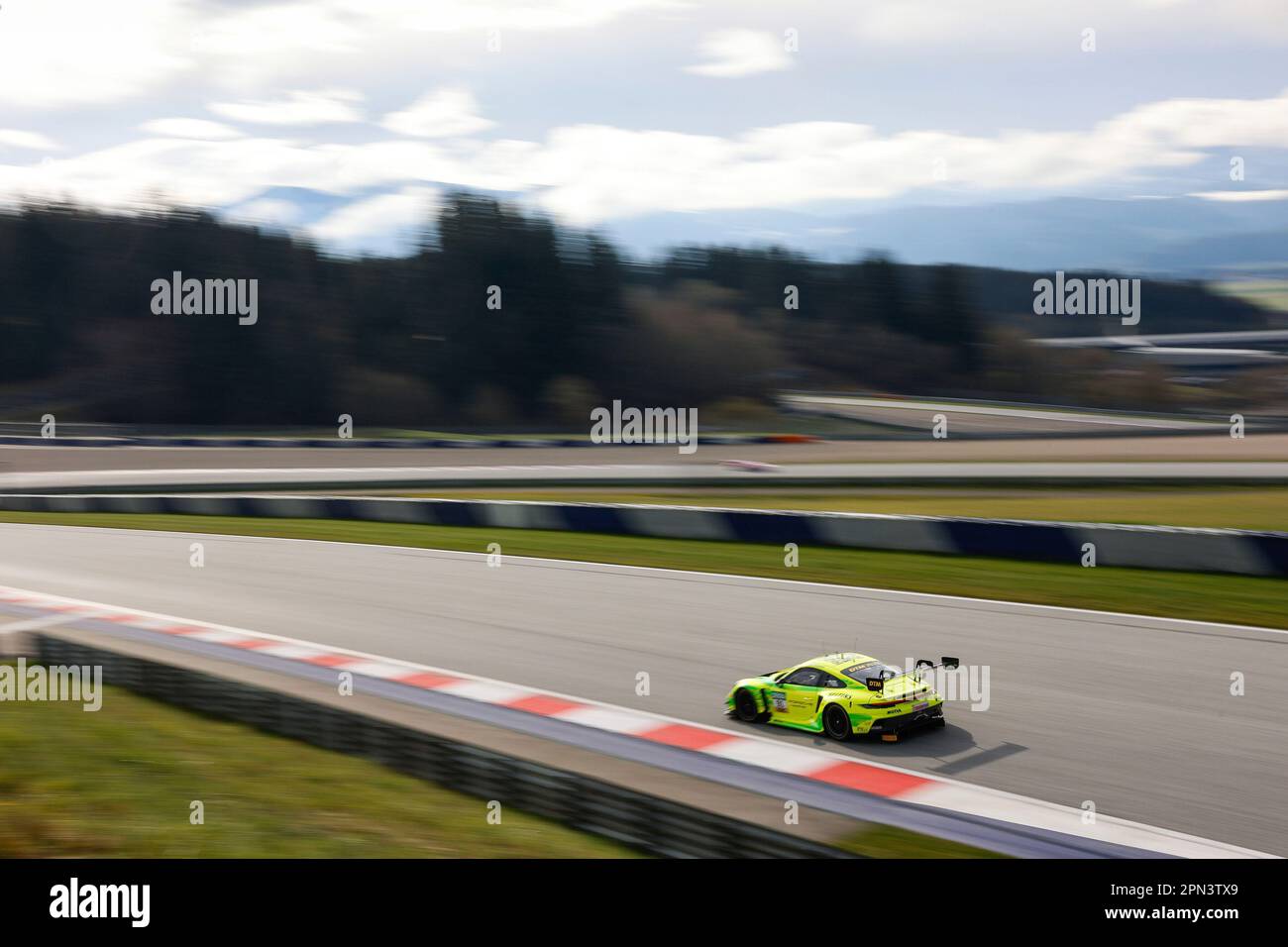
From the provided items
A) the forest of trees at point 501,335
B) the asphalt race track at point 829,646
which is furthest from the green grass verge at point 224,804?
the forest of trees at point 501,335

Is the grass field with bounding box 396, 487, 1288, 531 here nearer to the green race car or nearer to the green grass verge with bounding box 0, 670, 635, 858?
the green race car

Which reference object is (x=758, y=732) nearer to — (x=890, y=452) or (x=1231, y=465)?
(x=1231, y=465)

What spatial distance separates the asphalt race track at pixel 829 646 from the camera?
5520 millimetres

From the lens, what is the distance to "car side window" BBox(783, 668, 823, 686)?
20.5ft

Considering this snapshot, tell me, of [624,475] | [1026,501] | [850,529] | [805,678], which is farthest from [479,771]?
[624,475]

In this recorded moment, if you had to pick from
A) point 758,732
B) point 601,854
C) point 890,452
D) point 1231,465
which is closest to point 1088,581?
point 758,732

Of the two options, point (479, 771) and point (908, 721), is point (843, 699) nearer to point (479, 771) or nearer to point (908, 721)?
point (908, 721)

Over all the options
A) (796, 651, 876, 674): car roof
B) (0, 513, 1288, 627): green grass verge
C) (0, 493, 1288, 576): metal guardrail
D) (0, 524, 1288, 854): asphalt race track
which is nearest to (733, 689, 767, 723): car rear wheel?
(0, 524, 1288, 854): asphalt race track

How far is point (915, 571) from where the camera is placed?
11375 mm

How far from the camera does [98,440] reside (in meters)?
37.2

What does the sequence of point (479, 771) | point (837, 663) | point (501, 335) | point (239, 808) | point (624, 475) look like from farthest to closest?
point (501, 335), point (624, 475), point (837, 663), point (479, 771), point (239, 808)

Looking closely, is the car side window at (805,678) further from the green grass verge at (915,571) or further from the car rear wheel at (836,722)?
the green grass verge at (915,571)

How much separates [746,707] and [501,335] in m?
45.3

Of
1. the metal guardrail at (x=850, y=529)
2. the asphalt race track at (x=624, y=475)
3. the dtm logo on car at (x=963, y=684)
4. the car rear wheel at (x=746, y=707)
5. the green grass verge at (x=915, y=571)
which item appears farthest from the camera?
the asphalt race track at (x=624, y=475)
